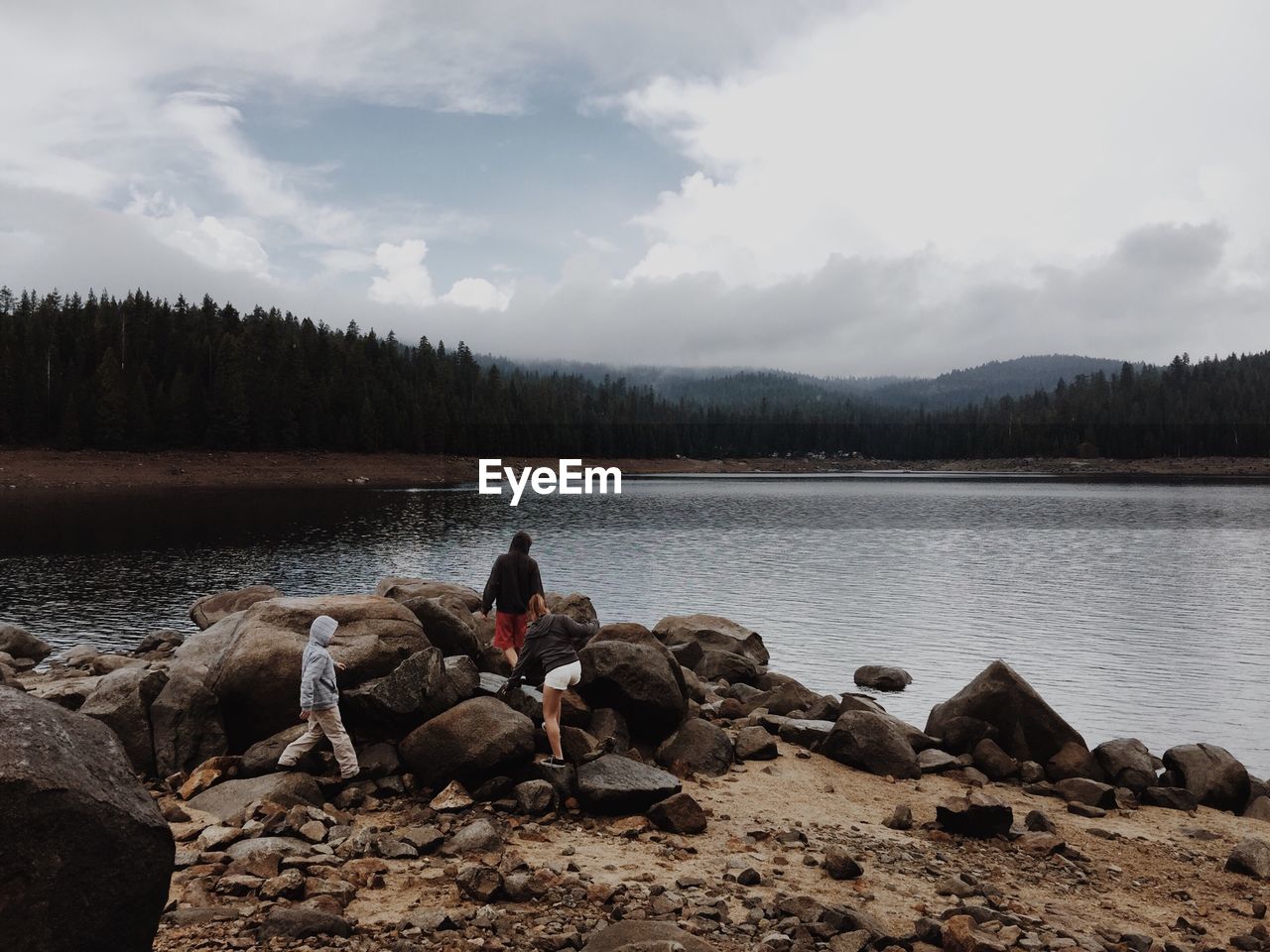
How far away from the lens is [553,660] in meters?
13.7

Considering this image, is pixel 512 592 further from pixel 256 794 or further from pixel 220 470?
pixel 220 470

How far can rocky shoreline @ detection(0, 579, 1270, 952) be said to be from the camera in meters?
7.34

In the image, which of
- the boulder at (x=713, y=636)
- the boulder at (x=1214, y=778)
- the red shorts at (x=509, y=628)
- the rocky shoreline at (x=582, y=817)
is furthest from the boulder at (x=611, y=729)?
the boulder at (x=1214, y=778)

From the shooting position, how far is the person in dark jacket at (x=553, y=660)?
1340 centimetres

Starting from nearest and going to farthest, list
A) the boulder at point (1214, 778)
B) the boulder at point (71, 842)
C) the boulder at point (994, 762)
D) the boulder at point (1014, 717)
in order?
the boulder at point (71, 842) < the boulder at point (1214, 778) < the boulder at point (994, 762) < the boulder at point (1014, 717)

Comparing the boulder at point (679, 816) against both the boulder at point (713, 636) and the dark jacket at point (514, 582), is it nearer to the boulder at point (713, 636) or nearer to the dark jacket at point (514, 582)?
the dark jacket at point (514, 582)

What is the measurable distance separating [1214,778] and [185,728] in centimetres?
1874

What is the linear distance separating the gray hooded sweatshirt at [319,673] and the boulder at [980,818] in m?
9.68

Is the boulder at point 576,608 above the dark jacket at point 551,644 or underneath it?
underneath

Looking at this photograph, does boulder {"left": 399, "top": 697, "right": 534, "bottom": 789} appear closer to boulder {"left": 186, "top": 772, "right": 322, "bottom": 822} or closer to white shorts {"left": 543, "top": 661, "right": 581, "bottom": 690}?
white shorts {"left": 543, "top": 661, "right": 581, "bottom": 690}

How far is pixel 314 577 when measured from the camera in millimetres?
44188

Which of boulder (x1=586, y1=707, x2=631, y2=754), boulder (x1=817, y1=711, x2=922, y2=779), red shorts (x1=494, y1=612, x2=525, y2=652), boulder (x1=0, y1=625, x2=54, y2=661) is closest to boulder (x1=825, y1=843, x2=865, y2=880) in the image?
boulder (x1=586, y1=707, x2=631, y2=754)

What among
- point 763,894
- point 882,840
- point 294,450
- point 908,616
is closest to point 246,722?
point 763,894

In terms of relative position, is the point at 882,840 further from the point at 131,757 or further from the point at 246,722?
the point at 131,757
